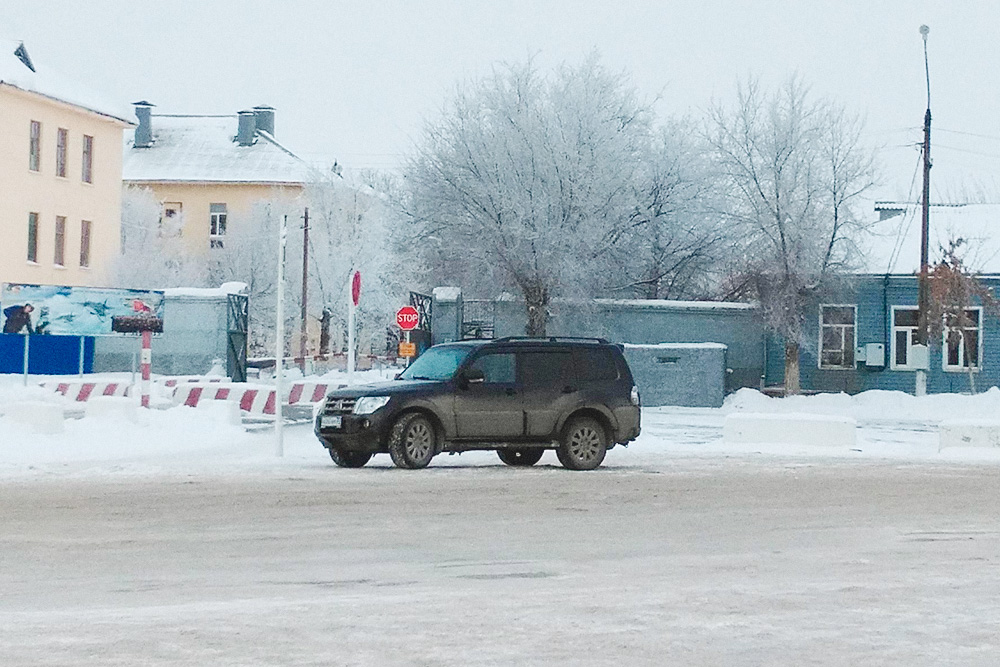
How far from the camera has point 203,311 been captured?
45531 millimetres

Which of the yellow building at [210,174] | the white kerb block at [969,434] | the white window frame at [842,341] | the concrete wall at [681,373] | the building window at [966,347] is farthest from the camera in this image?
the yellow building at [210,174]

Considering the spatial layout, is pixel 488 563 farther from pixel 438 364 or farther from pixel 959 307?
pixel 959 307

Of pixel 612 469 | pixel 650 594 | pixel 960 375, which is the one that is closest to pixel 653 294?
pixel 960 375

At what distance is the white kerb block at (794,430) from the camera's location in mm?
28578

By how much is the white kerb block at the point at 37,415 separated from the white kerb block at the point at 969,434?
14.5 m

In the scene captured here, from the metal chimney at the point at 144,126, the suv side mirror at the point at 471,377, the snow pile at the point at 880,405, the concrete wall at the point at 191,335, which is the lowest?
the snow pile at the point at 880,405

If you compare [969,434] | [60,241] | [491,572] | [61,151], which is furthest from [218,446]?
[61,151]

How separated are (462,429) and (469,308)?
24.3 meters

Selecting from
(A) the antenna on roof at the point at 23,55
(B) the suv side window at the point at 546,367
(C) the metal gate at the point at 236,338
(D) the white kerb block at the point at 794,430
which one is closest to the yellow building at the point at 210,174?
(A) the antenna on roof at the point at 23,55

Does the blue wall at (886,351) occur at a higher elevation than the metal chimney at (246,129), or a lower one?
lower

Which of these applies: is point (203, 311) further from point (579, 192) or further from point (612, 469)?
point (612, 469)

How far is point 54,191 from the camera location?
60.9 m

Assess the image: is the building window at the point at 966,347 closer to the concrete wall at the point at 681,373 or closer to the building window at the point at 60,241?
the concrete wall at the point at 681,373

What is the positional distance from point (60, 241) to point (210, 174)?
87.6ft
